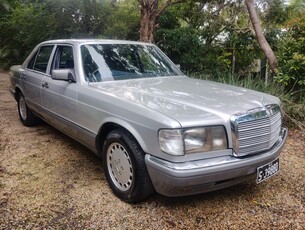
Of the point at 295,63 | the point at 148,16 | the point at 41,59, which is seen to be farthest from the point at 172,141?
the point at 148,16

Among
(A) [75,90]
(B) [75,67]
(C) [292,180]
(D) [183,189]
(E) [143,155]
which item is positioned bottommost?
(C) [292,180]

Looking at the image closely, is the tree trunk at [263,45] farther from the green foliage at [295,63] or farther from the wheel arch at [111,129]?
the wheel arch at [111,129]

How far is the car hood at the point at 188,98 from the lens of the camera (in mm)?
2572

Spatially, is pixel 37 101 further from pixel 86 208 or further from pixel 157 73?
pixel 86 208

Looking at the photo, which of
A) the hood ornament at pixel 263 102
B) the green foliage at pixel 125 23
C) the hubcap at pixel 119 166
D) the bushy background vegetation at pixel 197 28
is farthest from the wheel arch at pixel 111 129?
the green foliage at pixel 125 23

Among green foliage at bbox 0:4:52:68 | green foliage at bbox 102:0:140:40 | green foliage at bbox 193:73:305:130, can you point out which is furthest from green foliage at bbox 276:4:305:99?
green foliage at bbox 0:4:52:68

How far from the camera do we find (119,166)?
120 inches

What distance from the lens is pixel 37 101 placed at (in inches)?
185

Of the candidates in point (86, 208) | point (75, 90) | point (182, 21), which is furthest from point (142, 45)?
point (182, 21)

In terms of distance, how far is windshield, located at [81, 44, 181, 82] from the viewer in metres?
3.65

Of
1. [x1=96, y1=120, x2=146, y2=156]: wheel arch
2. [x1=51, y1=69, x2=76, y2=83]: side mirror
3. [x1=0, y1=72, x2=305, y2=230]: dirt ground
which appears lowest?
[x1=0, y1=72, x2=305, y2=230]: dirt ground

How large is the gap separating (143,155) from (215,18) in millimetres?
8321

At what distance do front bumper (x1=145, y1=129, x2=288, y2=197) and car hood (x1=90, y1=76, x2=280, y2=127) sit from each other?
1.09 feet

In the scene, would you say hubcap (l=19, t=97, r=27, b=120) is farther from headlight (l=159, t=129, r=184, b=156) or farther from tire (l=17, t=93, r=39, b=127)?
headlight (l=159, t=129, r=184, b=156)
